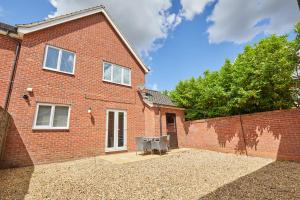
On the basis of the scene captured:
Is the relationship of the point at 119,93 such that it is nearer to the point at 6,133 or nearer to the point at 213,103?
the point at 6,133

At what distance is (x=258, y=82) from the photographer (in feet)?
30.9

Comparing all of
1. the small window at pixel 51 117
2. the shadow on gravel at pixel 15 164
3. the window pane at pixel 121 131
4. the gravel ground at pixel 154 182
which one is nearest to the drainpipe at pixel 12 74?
the shadow on gravel at pixel 15 164

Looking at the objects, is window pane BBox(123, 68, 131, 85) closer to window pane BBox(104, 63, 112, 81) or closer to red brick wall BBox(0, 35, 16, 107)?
window pane BBox(104, 63, 112, 81)

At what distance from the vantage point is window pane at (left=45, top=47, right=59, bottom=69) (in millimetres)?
9029

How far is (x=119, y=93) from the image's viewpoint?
1155 centimetres

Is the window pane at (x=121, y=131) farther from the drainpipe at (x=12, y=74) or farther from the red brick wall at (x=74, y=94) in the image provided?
the drainpipe at (x=12, y=74)

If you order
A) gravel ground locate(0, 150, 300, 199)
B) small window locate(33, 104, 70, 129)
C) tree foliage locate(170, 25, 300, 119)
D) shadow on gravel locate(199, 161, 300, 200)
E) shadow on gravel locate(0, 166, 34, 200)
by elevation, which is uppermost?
tree foliage locate(170, 25, 300, 119)

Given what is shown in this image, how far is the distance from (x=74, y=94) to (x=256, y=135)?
418 inches

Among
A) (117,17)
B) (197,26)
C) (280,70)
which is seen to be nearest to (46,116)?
(117,17)

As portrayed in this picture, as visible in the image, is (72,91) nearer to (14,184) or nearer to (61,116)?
(61,116)

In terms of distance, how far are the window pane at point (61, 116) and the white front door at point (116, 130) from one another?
2.47 meters

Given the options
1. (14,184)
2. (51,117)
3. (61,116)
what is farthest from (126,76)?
(14,184)

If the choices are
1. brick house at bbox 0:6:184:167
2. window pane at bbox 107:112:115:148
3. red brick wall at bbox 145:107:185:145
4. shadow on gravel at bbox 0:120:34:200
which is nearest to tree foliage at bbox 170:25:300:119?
red brick wall at bbox 145:107:185:145

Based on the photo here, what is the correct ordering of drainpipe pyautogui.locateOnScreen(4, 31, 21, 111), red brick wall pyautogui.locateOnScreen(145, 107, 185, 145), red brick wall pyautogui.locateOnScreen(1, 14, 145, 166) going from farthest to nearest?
red brick wall pyautogui.locateOnScreen(145, 107, 185, 145) → red brick wall pyautogui.locateOnScreen(1, 14, 145, 166) → drainpipe pyautogui.locateOnScreen(4, 31, 21, 111)
